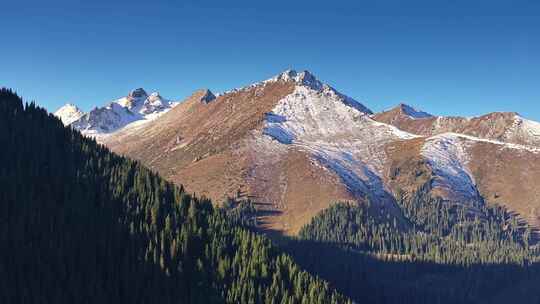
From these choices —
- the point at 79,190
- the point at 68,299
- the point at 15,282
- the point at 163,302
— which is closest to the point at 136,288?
the point at 163,302

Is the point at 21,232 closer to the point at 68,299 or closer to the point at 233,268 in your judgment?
the point at 68,299

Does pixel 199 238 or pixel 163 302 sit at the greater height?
pixel 199 238

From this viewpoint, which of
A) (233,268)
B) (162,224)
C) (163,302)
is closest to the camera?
(163,302)

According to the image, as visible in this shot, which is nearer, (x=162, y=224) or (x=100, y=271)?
(x=100, y=271)

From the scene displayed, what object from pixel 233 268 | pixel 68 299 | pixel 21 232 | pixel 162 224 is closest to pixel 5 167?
pixel 21 232

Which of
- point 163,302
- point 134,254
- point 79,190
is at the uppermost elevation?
point 79,190

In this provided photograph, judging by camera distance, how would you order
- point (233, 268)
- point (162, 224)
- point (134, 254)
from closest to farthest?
point (134, 254) → point (233, 268) → point (162, 224)
